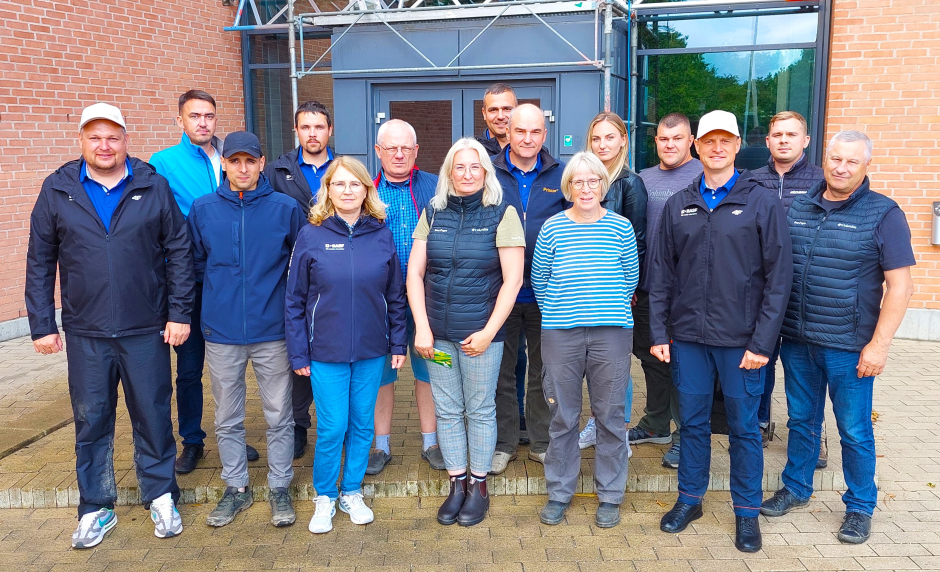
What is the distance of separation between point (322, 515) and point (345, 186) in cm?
174

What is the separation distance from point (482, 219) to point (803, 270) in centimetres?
163

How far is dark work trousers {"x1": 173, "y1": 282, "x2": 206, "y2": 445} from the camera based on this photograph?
4.44m

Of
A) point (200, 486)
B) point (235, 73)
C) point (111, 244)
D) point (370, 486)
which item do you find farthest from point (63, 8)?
point (370, 486)

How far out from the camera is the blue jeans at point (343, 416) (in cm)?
389

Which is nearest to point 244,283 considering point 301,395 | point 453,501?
point 301,395

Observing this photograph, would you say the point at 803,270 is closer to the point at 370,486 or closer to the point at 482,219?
the point at 482,219

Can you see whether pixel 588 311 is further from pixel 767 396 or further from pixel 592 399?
pixel 767 396

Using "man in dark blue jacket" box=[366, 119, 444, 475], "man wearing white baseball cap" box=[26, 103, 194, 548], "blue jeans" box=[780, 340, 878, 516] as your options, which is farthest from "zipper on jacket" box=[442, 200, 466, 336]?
"blue jeans" box=[780, 340, 878, 516]

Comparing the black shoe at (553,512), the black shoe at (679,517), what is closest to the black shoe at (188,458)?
the black shoe at (553,512)

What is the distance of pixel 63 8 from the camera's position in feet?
25.9

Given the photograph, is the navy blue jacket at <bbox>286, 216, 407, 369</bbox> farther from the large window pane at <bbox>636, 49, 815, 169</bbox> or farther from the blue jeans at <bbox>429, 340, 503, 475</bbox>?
the large window pane at <bbox>636, 49, 815, 169</bbox>

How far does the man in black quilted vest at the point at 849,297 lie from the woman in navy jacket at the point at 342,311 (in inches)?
81.9

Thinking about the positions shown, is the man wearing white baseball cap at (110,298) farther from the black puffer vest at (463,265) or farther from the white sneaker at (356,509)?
the black puffer vest at (463,265)

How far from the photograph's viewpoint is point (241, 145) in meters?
3.83
